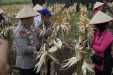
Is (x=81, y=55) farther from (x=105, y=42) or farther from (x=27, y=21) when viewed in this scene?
(x=27, y=21)

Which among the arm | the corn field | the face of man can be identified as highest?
the face of man

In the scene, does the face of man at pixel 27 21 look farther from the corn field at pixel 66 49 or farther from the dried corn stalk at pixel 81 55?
the dried corn stalk at pixel 81 55

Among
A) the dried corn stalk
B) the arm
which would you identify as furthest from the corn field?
the arm

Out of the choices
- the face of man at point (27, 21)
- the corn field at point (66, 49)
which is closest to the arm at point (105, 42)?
the corn field at point (66, 49)

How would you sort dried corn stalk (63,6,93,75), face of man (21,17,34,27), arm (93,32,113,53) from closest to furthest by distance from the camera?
arm (93,32,113,53)
face of man (21,17,34,27)
dried corn stalk (63,6,93,75)

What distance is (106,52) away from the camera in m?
5.11

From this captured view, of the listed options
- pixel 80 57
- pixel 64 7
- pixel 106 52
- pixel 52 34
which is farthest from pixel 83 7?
pixel 106 52

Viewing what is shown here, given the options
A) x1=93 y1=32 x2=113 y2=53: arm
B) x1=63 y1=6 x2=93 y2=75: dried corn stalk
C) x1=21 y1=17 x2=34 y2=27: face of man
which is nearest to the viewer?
x1=93 y1=32 x2=113 y2=53: arm

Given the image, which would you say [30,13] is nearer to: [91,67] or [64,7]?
[91,67]

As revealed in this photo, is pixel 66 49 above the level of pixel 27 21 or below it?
below

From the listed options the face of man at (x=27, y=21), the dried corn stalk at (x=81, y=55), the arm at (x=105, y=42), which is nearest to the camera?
the arm at (x=105, y=42)

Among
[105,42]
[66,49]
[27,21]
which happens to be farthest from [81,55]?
[27,21]

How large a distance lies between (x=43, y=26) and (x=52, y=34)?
0.19 metres

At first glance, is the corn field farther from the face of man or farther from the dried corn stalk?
the face of man
